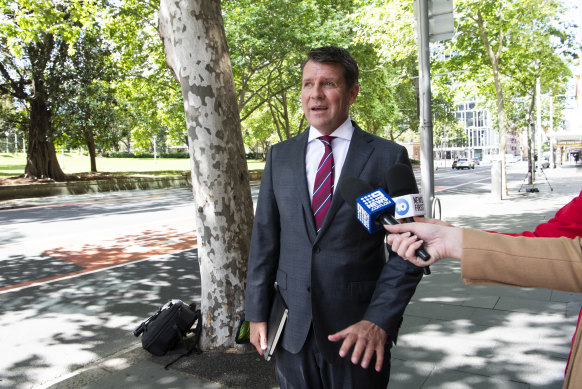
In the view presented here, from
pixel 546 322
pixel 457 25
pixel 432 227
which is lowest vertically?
pixel 546 322

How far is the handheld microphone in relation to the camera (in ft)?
4.17

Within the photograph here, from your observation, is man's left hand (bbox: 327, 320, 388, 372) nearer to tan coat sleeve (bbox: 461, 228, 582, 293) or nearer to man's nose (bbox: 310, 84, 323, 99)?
tan coat sleeve (bbox: 461, 228, 582, 293)

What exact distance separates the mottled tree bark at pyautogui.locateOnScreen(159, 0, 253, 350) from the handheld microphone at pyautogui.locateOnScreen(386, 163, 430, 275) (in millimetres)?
2357

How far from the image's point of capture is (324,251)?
1.97 m

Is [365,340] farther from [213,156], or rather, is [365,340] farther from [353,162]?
[213,156]

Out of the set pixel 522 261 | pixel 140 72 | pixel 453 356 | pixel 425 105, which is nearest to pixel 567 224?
pixel 522 261

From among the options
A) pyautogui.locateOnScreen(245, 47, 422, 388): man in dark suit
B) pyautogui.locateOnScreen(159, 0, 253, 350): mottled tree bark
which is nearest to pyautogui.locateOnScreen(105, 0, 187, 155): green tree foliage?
pyautogui.locateOnScreen(159, 0, 253, 350): mottled tree bark

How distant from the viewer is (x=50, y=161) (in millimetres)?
23688

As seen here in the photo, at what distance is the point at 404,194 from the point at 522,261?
1.85 ft

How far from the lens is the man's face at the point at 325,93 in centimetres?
206

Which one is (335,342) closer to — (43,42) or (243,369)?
(243,369)

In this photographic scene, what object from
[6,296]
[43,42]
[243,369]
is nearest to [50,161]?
[43,42]

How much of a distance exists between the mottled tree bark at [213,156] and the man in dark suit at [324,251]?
170 cm

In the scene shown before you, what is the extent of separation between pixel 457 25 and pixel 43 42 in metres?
18.8
